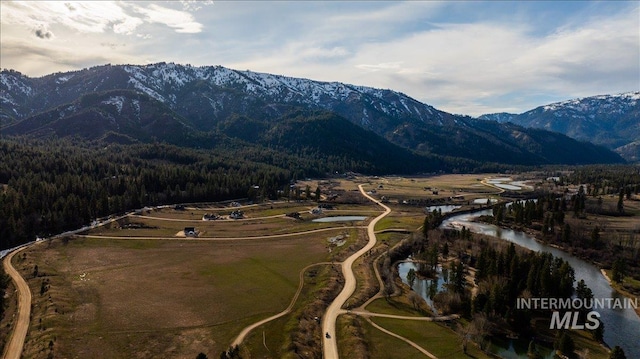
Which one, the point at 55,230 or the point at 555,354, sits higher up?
the point at 55,230

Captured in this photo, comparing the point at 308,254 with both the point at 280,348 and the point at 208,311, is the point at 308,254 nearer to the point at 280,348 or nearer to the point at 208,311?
the point at 208,311

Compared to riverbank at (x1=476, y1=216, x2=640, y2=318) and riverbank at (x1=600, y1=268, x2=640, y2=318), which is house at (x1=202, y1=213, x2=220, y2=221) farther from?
riverbank at (x1=600, y1=268, x2=640, y2=318)

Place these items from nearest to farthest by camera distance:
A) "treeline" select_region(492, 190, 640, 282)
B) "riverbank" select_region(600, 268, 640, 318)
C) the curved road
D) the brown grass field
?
the brown grass field → the curved road → "riverbank" select_region(600, 268, 640, 318) → "treeline" select_region(492, 190, 640, 282)

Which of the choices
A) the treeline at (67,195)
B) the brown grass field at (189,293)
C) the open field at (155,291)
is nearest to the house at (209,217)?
the brown grass field at (189,293)

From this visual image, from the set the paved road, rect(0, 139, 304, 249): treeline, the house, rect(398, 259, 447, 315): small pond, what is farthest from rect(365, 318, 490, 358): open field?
rect(0, 139, 304, 249): treeline

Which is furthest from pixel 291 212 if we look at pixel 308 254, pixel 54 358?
pixel 54 358

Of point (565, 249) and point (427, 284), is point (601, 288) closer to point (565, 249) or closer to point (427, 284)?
point (565, 249)

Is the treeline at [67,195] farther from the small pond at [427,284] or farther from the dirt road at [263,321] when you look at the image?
the small pond at [427,284]
